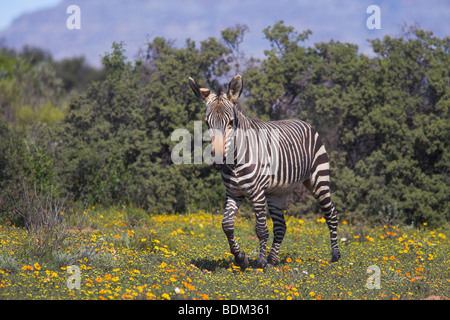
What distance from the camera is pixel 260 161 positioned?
27.8ft

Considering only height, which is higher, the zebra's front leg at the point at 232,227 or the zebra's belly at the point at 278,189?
the zebra's belly at the point at 278,189

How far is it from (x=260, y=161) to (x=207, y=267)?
197cm

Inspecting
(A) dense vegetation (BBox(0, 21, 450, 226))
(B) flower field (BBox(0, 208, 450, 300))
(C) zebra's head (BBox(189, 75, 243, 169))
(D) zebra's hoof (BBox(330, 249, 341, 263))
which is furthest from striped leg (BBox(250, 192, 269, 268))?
(A) dense vegetation (BBox(0, 21, 450, 226))

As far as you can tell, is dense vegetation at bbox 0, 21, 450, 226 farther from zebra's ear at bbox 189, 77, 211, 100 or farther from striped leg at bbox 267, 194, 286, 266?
zebra's ear at bbox 189, 77, 211, 100

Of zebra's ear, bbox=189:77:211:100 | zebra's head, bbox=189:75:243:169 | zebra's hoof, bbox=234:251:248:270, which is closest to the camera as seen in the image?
zebra's head, bbox=189:75:243:169

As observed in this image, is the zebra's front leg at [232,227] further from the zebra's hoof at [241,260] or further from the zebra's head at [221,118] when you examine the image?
the zebra's head at [221,118]

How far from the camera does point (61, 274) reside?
292 inches

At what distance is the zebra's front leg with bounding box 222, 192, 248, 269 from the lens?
319 inches

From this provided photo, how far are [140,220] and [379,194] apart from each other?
619cm

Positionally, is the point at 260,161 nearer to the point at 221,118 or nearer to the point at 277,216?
the point at 221,118

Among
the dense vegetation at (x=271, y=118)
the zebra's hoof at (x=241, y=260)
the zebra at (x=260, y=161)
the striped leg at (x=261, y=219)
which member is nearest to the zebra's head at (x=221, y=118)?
the zebra at (x=260, y=161)

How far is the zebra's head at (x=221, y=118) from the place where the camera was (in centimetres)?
740

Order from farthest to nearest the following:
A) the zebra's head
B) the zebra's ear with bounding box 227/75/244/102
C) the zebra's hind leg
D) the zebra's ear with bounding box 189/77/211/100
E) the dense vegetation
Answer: the dense vegetation
the zebra's hind leg
the zebra's ear with bounding box 189/77/211/100
the zebra's ear with bounding box 227/75/244/102
the zebra's head
